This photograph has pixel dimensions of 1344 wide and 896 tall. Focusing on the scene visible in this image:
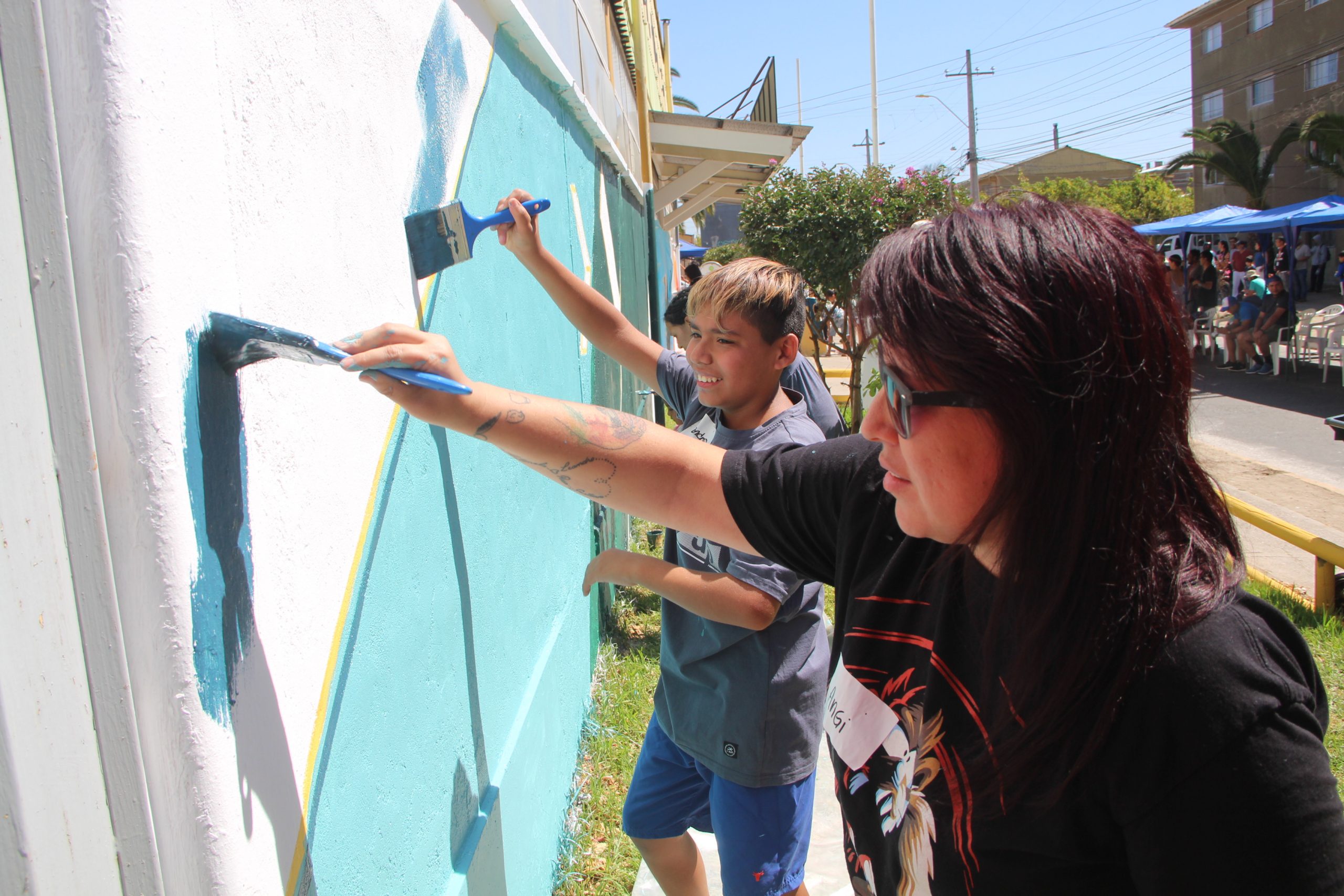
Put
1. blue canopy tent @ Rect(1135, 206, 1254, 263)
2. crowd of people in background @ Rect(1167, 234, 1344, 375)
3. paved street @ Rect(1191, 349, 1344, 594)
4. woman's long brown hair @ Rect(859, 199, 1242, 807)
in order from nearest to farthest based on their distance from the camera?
woman's long brown hair @ Rect(859, 199, 1242, 807), paved street @ Rect(1191, 349, 1344, 594), crowd of people in background @ Rect(1167, 234, 1344, 375), blue canopy tent @ Rect(1135, 206, 1254, 263)

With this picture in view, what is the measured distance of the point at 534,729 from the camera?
2473 mm

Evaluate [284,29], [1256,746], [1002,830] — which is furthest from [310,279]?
[1256,746]

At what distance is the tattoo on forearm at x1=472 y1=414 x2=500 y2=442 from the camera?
4.42ft

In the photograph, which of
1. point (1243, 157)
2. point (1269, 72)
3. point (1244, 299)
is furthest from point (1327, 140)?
point (1244, 299)

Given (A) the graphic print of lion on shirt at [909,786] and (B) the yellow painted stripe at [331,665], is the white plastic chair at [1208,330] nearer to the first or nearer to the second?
(A) the graphic print of lion on shirt at [909,786]

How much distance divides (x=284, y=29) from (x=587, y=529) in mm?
3034

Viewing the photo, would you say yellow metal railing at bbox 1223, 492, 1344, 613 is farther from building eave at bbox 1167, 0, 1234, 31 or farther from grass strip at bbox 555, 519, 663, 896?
building eave at bbox 1167, 0, 1234, 31

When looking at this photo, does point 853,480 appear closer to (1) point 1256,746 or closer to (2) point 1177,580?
(2) point 1177,580

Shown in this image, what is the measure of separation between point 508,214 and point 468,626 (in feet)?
2.98

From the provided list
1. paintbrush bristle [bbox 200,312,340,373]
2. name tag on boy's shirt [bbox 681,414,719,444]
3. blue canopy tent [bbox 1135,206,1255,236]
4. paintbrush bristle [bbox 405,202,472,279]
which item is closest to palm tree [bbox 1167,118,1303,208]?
blue canopy tent [bbox 1135,206,1255,236]

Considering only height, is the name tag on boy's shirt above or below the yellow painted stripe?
above

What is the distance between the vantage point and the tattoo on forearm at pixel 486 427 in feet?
4.42

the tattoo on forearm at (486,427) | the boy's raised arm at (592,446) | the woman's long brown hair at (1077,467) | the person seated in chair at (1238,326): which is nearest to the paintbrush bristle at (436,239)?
the boy's raised arm at (592,446)

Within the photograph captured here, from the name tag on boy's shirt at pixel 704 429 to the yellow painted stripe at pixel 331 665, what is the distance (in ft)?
3.35
